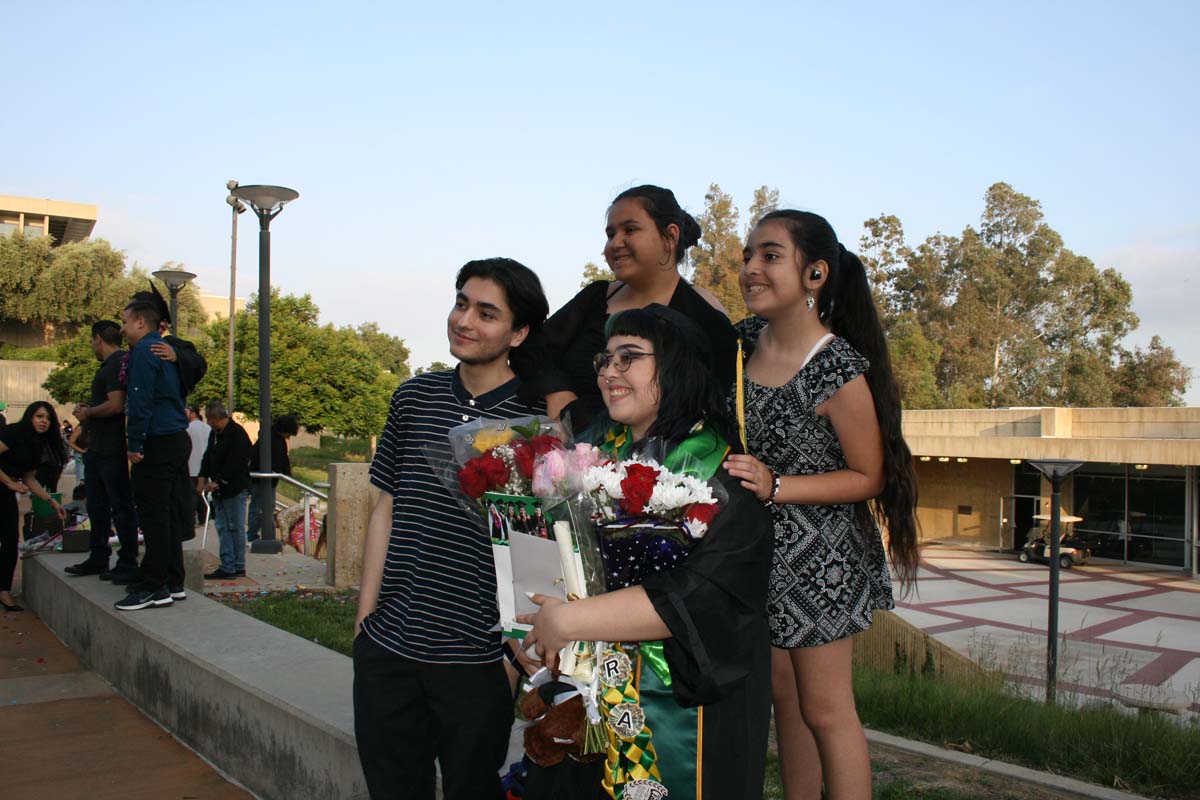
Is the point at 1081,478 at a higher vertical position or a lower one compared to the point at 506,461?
lower

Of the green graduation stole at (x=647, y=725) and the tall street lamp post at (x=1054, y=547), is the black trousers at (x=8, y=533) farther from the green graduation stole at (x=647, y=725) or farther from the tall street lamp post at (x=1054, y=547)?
the tall street lamp post at (x=1054, y=547)

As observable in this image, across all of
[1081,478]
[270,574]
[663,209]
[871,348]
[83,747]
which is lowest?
[83,747]

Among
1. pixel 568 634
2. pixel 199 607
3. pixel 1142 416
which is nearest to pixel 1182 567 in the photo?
pixel 1142 416

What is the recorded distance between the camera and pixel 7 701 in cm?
533

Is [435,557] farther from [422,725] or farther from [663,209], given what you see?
[663,209]

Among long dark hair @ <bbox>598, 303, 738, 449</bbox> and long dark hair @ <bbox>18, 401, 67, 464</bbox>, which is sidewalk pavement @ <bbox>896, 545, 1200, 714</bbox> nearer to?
Result: long dark hair @ <bbox>598, 303, 738, 449</bbox>

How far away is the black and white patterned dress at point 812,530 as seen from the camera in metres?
2.52

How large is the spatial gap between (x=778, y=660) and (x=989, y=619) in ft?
52.9

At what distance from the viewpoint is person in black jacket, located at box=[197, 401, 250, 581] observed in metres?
9.34

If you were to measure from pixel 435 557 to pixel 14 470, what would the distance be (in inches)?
260

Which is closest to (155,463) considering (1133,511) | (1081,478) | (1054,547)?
(1054,547)

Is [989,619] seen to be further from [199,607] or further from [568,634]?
[568,634]

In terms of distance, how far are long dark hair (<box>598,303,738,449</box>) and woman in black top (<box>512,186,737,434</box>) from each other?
1.64 ft

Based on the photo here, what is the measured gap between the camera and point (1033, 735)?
174 inches
